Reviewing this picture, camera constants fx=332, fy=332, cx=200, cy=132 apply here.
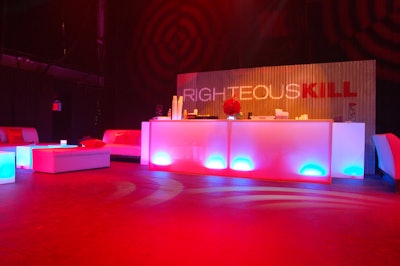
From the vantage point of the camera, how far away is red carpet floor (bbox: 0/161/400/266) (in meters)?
2.06

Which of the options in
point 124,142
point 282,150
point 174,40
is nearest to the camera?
point 282,150

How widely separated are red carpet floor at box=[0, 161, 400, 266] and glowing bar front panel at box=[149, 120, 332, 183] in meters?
0.56

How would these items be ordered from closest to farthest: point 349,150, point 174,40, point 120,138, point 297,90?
1. point 349,150
2. point 297,90
3. point 120,138
4. point 174,40

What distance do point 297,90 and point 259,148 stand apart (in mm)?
2366

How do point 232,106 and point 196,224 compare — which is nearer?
point 196,224

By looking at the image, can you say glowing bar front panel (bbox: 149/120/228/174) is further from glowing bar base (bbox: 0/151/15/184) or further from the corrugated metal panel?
glowing bar base (bbox: 0/151/15/184)

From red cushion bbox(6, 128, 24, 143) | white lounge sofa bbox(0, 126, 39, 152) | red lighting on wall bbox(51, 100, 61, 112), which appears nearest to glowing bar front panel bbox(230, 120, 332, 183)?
white lounge sofa bbox(0, 126, 39, 152)

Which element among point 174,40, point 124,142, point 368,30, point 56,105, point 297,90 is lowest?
point 124,142

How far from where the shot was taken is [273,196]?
3.98m

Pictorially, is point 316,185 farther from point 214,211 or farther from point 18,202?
point 18,202

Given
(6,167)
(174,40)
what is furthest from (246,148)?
(174,40)

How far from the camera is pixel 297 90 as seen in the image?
7.13 meters

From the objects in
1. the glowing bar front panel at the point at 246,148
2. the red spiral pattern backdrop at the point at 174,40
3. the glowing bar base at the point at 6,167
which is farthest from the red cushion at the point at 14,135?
the glowing bar front panel at the point at 246,148

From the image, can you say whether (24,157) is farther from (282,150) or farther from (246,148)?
(282,150)
